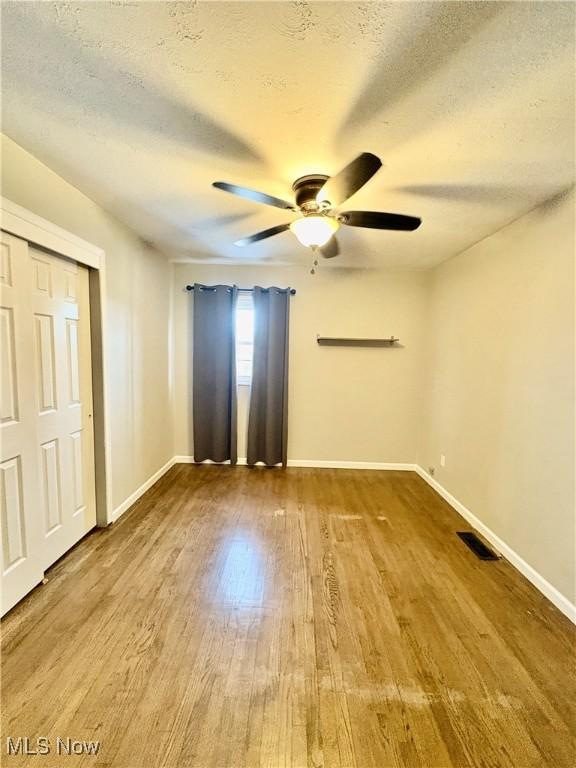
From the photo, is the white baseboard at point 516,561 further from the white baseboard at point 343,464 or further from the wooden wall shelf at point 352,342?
the wooden wall shelf at point 352,342

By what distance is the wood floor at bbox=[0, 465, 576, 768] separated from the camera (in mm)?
1212

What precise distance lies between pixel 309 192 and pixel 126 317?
1957 mm

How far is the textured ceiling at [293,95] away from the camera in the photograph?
3.46ft

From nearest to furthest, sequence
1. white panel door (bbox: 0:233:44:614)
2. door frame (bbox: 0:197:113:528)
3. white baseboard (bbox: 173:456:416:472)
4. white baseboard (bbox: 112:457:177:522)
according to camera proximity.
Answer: white panel door (bbox: 0:233:44:614), door frame (bbox: 0:197:113:528), white baseboard (bbox: 112:457:177:522), white baseboard (bbox: 173:456:416:472)

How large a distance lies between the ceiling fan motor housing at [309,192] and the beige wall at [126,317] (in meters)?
1.49

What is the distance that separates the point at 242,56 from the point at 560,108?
1.31 m

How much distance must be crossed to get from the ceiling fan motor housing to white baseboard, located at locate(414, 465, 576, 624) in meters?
2.60

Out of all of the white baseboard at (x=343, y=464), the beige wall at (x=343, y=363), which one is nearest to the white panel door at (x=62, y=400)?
the beige wall at (x=343, y=363)

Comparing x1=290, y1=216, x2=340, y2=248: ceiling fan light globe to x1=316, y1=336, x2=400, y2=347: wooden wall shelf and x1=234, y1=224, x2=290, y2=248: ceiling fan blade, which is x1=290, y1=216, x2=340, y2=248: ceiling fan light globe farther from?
x1=316, y1=336, x2=400, y2=347: wooden wall shelf

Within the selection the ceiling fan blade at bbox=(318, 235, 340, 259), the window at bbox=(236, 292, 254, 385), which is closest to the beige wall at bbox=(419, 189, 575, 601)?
the ceiling fan blade at bbox=(318, 235, 340, 259)

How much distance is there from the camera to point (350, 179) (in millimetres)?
1438

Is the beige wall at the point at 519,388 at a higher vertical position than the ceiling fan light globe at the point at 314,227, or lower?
lower

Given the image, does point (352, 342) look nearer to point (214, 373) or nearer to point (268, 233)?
point (214, 373)

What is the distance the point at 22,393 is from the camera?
184 centimetres
